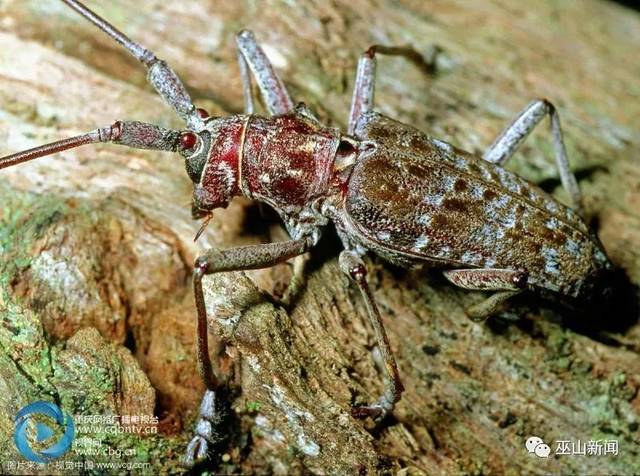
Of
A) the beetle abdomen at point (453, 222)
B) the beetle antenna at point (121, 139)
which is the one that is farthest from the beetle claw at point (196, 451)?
the beetle antenna at point (121, 139)

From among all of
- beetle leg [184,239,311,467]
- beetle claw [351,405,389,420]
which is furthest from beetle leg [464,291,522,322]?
beetle leg [184,239,311,467]

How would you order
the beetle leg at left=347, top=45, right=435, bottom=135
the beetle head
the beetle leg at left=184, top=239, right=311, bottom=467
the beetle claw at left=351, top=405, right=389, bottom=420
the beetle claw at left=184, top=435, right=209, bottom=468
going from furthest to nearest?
1. the beetle leg at left=347, top=45, right=435, bottom=135
2. the beetle head
3. the beetle claw at left=351, top=405, right=389, bottom=420
4. the beetle claw at left=184, top=435, right=209, bottom=468
5. the beetle leg at left=184, top=239, right=311, bottom=467

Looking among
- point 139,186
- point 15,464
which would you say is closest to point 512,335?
point 139,186

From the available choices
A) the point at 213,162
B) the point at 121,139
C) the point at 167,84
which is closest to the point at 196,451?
the point at 213,162

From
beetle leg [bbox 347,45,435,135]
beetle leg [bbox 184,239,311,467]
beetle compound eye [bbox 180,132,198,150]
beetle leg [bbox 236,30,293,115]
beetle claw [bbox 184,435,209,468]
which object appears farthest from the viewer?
beetle leg [bbox 347,45,435,135]

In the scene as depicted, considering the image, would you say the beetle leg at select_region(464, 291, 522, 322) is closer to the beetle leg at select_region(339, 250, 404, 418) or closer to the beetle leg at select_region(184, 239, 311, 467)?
the beetle leg at select_region(339, 250, 404, 418)

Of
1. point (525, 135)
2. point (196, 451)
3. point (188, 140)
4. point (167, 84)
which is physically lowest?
point (196, 451)

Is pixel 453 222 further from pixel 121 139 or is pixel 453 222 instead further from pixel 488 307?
pixel 121 139
